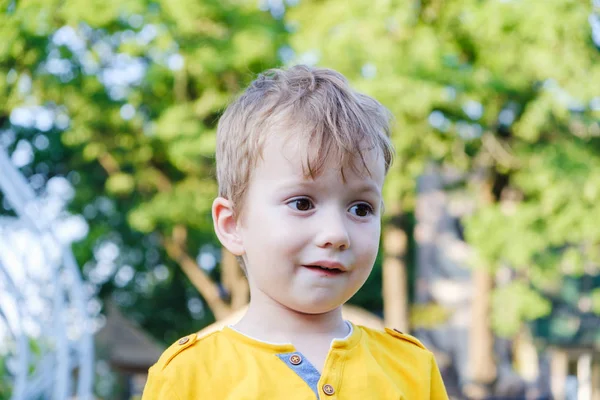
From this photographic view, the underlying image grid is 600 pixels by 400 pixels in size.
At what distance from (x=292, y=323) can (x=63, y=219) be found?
1460 cm

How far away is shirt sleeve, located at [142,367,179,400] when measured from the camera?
4.97 feet

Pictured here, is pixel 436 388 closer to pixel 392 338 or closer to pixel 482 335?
pixel 392 338

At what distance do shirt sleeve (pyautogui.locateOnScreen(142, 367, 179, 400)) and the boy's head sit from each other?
27 cm

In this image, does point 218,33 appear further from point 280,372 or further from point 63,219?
point 280,372

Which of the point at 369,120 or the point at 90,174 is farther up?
the point at 369,120

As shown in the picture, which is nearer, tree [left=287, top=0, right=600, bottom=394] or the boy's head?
the boy's head

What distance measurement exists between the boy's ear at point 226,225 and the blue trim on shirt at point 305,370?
0.25m

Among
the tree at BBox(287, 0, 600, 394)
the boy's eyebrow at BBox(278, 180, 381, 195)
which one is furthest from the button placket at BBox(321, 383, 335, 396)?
the tree at BBox(287, 0, 600, 394)

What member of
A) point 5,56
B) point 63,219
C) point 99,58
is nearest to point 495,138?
point 99,58

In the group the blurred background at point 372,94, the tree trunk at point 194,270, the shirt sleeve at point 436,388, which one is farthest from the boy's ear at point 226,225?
the tree trunk at point 194,270

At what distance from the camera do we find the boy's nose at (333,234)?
1546 mm

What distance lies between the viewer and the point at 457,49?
11.4 meters

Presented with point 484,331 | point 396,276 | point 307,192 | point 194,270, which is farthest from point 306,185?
point 194,270

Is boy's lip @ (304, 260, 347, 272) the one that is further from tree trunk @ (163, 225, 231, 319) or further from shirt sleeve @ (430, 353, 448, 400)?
tree trunk @ (163, 225, 231, 319)
